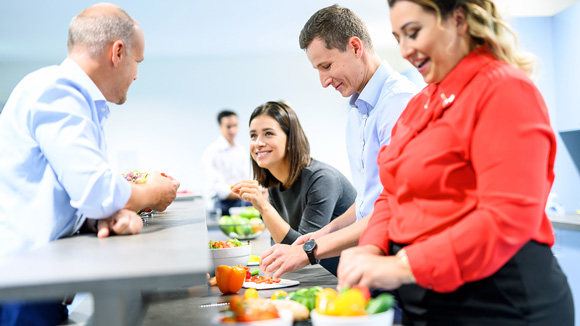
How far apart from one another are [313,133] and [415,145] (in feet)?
26.9

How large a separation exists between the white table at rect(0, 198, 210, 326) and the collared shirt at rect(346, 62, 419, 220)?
2.42 feet

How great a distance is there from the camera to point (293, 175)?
2.89m

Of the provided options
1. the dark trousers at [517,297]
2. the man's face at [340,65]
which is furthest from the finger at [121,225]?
the man's face at [340,65]

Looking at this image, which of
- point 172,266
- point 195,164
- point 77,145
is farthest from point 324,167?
point 195,164

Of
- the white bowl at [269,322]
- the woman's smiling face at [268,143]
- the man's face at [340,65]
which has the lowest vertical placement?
the white bowl at [269,322]

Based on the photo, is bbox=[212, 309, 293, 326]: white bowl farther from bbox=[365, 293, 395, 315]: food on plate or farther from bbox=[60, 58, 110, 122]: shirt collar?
bbox=[60, 58, 110, 122]: shirt collar

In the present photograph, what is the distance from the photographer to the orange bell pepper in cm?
167

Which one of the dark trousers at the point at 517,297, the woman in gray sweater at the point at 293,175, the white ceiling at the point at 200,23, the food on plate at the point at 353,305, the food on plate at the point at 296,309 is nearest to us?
the food on plate at the point at 353,305

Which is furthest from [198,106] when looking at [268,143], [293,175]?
[293,175]

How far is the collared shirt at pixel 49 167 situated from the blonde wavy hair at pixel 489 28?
0.79 metres

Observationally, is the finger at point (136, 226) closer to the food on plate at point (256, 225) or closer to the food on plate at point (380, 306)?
the food on plate at point (380, 306)

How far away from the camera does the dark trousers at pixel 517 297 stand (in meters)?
1.07

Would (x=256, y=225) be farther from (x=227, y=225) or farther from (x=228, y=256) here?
(x=228, y=256)

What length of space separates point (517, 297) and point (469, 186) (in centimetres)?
24
